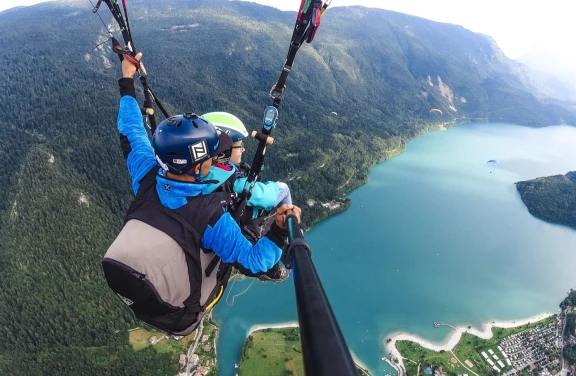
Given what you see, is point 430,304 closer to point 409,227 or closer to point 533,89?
point 409,227

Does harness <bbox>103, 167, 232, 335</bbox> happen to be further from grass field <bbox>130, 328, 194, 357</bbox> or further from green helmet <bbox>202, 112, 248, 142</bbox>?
grass field <bbox>130, 328, 194, 357</bbox>

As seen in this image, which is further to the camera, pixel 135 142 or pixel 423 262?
pixel 423 262

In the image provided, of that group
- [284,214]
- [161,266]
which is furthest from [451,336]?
[161,266]

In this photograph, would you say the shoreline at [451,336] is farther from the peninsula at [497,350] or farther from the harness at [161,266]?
the harness at [161,266]

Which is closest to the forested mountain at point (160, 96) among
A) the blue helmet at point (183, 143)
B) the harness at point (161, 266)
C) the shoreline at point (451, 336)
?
the shoreline at point (451, 336)

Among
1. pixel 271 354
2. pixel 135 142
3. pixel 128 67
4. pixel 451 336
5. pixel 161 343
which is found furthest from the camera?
pixel 451 336

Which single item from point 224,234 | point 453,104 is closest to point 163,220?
point 224,234

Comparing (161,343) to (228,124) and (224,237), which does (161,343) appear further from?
(224,237)
